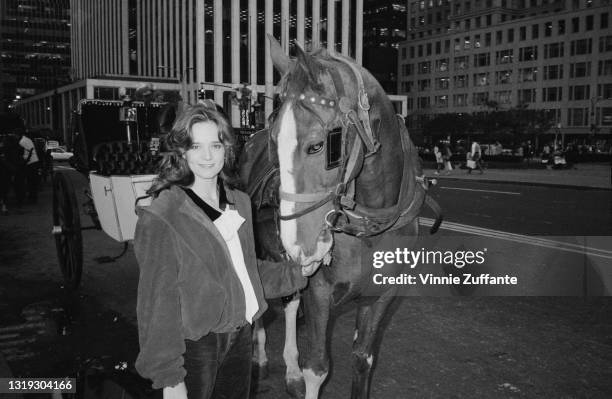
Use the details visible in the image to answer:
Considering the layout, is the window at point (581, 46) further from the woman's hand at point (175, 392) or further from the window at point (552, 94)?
the woman's hand at point (175, 392)

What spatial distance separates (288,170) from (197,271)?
24.1 inches

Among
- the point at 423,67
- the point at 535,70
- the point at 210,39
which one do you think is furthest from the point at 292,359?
the point at 423,67

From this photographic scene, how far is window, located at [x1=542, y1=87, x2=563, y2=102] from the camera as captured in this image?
277 feet

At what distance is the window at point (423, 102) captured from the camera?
107 m

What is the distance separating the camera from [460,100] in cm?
10019

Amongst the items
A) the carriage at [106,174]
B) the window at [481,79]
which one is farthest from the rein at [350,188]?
the window at [481,79]

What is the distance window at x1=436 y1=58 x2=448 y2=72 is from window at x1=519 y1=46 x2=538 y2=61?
52.5 feet

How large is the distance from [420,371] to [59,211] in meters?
4.86

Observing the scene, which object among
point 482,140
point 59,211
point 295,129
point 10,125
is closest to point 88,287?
point 59,211

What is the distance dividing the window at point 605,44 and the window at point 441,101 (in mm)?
29506

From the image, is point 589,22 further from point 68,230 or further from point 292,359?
point 292,359

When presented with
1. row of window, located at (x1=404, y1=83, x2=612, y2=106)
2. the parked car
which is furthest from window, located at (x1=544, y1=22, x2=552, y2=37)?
the parked car

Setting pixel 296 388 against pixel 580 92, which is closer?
pixel 296 388

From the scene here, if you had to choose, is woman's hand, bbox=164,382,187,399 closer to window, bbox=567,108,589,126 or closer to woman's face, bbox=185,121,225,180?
woman's face, bbox=185,121,225,180
